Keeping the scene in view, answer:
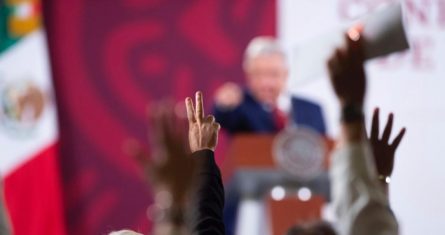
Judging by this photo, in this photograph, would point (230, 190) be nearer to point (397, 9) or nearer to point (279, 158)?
point (279, 158)

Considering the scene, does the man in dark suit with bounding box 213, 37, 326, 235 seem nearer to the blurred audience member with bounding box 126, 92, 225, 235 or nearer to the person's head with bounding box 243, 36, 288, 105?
the person's head with bounding box 243, 36, 288, 105

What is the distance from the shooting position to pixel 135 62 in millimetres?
5379

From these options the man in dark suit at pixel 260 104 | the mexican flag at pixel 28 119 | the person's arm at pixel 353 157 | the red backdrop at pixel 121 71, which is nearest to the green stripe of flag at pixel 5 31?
the mexican flag at pixel 28 119

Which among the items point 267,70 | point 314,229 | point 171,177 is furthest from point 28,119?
point 171,177

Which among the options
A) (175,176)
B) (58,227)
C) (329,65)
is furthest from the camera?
(58,227)

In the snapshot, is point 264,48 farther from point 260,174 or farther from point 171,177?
point 171,177

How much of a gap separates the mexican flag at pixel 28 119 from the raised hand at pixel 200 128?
141 inches

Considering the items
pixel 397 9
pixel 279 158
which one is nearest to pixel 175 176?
pixel 397 9

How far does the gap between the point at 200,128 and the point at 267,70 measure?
10.5 feet

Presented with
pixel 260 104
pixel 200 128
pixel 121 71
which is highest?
pixel 121 71

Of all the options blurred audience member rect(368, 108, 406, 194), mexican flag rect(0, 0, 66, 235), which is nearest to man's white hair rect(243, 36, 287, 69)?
mexican flag rect(0, 0, 66, 235)

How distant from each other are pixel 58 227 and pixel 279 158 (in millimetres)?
1468

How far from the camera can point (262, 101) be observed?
4691mm

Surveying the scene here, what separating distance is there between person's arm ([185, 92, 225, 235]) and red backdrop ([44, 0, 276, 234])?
11.8 feet
